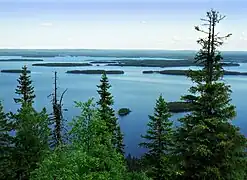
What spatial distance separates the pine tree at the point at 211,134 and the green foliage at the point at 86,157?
Result: 12.2ft

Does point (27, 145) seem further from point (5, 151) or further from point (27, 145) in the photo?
point (5, 151)

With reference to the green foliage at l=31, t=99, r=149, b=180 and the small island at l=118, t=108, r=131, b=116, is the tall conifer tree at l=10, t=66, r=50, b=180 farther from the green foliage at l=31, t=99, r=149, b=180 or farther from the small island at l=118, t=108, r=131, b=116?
the small island at l=118, t=108, r=131, b=116

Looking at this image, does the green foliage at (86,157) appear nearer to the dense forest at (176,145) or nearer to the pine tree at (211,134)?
the dense forest at (176,145)

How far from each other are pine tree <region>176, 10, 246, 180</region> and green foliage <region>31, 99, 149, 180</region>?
3706 millimetres

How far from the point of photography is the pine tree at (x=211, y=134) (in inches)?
627

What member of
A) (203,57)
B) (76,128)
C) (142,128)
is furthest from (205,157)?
(142,128)

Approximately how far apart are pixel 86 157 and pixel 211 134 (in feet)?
20.6

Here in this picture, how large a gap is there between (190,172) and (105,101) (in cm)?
1423

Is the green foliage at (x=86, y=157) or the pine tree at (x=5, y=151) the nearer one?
the green foliage at (x=86, y=157)

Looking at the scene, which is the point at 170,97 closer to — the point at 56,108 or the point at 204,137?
the point at 56,108

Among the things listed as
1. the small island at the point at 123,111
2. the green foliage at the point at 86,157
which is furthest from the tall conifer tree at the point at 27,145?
the small island at the point at 123,111

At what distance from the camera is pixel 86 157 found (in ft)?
41.1

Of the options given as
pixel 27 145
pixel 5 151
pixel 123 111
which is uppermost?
pixel 27 145

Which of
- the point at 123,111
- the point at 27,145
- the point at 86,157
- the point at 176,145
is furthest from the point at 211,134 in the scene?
the point at 123,111
